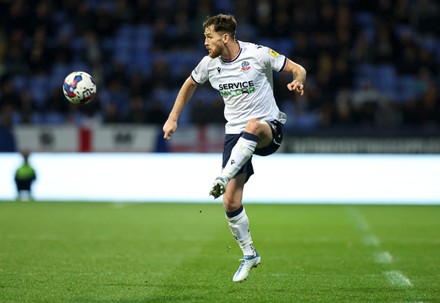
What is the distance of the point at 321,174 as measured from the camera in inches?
782

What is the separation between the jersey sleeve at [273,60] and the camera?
26.9 feet

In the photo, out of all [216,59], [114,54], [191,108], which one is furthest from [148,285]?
[114,54]

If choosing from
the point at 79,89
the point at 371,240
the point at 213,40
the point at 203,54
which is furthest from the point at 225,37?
the point at 203,54

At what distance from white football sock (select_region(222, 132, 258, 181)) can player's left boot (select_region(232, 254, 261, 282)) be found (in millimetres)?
886

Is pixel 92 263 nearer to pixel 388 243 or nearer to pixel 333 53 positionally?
pixel 388 243

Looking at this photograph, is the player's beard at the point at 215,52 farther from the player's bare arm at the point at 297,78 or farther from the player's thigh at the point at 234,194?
the player's thigh at the point at 234,194

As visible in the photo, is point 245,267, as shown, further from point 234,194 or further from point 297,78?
point 297,78

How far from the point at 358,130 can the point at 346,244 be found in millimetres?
8279

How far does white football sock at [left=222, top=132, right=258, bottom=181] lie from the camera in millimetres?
7824

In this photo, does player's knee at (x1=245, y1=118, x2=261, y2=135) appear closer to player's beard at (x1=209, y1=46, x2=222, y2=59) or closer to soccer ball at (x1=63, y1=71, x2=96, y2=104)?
player's beard at (x1=209, y1=46, x2=222, y2=59)

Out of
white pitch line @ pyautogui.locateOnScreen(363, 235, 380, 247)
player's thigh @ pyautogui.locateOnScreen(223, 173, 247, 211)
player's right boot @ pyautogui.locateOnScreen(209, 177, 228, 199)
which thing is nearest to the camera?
player's right boot @ pyautogui.locateOnScreen(209, 177, 228, 199)

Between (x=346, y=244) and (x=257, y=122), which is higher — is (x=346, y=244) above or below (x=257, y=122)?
below

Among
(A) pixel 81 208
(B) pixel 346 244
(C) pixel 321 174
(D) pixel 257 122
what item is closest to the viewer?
(D) pixel 257 122

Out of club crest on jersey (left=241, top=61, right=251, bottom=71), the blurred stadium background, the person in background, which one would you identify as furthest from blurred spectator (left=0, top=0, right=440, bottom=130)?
club crest on jersey (left=241, top=61, right=251, bottom=71)
